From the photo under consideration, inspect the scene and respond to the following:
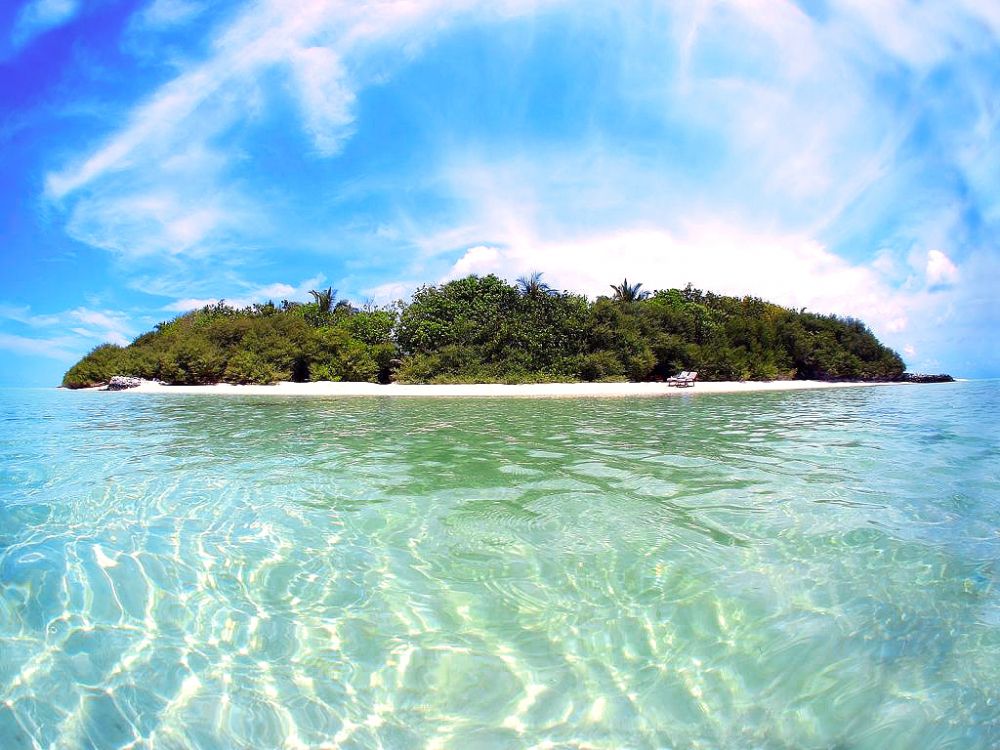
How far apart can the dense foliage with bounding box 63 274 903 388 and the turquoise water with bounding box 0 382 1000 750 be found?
25.4 meters

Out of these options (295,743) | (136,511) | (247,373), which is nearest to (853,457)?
(295,743)

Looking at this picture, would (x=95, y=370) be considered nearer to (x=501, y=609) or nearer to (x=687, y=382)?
(x=687, y=382)

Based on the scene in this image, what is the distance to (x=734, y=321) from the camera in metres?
38.8

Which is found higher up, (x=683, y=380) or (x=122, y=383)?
(x=122, y=383)

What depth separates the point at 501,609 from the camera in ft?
10.1

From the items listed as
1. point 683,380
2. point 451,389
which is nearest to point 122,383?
point 451,389

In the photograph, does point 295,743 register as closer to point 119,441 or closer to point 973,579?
point 973,579

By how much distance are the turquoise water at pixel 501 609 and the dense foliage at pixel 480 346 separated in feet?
83.4

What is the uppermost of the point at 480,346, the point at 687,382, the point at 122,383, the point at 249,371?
the point at 480,346

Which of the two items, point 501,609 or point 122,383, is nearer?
point 501,609

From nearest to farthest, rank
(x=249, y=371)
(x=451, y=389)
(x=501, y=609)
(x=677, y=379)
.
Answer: (x=501, y=609) → (x=451, y=389) → (x=677, y=379) → (x=249, y=371)

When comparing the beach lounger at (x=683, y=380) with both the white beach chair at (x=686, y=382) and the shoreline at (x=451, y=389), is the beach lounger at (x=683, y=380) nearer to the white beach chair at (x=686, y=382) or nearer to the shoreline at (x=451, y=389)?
the white beach chair at (x=686, y=382)

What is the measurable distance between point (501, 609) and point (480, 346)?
1180 inches

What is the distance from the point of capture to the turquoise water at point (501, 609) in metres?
2.26
